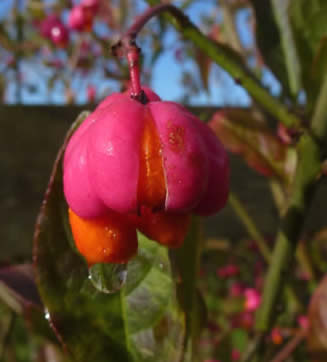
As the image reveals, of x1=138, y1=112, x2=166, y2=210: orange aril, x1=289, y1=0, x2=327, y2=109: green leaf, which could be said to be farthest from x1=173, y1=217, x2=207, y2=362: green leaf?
x1=289, y1=0, x2=327, y2=109: green leaf

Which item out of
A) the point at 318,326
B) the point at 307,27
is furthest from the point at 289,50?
the point at 318,326

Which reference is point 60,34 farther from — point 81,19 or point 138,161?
point 138,161

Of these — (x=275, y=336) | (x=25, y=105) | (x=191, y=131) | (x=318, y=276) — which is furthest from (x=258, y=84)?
(x=25, y=105)

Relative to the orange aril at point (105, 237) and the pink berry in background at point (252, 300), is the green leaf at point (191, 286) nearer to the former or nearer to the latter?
the orange aril at point (105, 237)

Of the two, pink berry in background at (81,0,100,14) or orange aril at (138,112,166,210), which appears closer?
orange aril at (138,112,166,210)

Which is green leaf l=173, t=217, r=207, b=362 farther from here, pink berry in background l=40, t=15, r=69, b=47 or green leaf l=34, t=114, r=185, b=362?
pink berry in background l=40, t=15, r=69, b=47

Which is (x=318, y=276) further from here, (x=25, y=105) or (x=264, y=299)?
(x=25, y=105)
